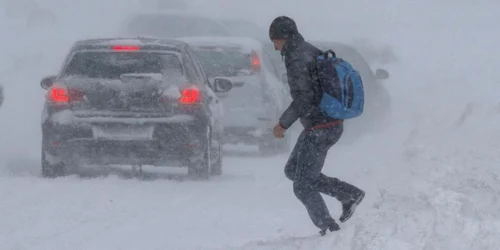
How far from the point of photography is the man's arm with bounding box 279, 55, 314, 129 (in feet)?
22.2

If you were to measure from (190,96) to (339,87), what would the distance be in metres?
4.25

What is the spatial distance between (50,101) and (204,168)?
1654 millimetres

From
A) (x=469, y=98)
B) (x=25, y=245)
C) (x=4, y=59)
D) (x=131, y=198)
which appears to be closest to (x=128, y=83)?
(x=131, y=198)

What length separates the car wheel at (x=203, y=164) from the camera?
10.9m

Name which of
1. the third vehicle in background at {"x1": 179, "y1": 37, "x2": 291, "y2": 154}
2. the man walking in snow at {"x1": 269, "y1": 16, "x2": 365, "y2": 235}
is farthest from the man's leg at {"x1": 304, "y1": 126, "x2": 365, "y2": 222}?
the third vehicle in background at {"x1": 179, "y1": 37, "x2": 291, "y2": 154}

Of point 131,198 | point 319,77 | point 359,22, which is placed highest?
point 319,77

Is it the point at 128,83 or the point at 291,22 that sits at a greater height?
the point at 291,22

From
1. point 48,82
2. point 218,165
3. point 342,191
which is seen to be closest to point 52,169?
point 48,82

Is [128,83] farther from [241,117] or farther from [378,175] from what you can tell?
[241,117]

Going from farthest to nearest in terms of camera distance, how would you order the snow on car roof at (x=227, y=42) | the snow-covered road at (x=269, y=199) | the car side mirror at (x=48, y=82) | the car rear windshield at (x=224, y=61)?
the snow on car roof at (x=227, y=42), the car rear windshield at (x=224, y=61), the car side mirror at (x=48, y=82), the snow-covered road at (x=269, y=199)

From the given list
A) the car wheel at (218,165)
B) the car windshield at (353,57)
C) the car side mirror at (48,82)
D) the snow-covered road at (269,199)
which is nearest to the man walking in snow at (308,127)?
the snow-covered road at (269,199)

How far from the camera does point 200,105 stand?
35.6ft

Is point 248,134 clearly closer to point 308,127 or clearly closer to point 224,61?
point 224,61

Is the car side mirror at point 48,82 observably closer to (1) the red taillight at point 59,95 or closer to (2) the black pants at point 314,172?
(1) the red taillight at point 59,95
